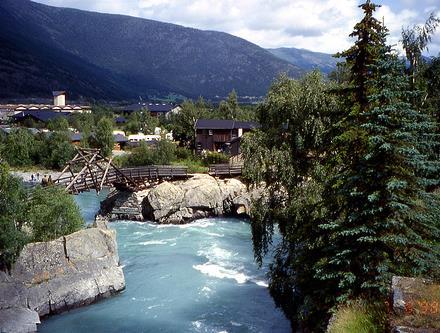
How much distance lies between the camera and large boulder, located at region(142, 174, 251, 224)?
4550 cm

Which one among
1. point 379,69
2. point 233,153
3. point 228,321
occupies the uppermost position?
point 379,69

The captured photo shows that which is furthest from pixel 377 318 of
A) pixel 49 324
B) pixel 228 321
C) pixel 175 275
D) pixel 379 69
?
pixel 175 275

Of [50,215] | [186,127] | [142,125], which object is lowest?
[50,215]

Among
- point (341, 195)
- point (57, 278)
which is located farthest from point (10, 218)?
point (341, 195)

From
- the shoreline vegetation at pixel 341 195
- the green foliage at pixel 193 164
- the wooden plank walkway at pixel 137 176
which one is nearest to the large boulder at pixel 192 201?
the wooden plank walkway at pixel 137 176

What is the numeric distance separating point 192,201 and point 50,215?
65.6 ft

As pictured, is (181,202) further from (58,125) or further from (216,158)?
(58,125)

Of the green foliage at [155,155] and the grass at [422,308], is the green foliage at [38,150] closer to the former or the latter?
the green foliage at [155,155]

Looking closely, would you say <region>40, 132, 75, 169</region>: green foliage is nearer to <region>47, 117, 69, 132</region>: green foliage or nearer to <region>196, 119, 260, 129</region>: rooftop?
<region>47, 117, 69, 132</region>: green foliage

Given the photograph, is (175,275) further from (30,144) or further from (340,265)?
(30,144)

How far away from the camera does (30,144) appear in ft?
252

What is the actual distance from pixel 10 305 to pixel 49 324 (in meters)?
2.25

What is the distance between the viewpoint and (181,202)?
46219mm

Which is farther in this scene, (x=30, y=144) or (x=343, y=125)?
(x=30, y=144)
